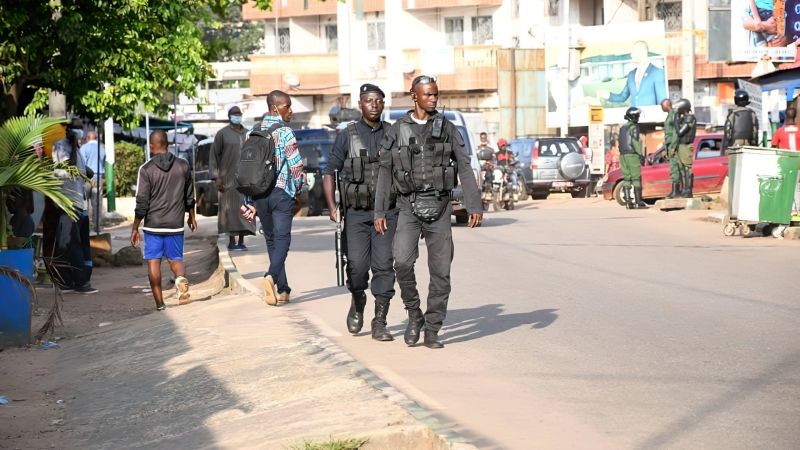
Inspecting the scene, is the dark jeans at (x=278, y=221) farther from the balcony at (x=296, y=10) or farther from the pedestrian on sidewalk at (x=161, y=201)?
the balcony at (x=296, y=10)

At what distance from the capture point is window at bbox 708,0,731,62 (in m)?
31.7

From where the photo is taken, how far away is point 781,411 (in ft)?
23.7

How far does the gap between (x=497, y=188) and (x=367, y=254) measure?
19886 mm

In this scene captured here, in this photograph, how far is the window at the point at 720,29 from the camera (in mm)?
31656

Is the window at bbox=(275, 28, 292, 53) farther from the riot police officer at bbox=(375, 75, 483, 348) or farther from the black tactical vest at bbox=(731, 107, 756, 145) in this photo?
the riot police officer at bbox=(375, 75, 483, 348)

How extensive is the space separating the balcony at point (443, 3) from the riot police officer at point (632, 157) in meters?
32.3

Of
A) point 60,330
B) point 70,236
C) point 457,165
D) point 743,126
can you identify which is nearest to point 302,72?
point 743,126

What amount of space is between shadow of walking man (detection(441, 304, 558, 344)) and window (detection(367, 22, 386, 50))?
51.5 m

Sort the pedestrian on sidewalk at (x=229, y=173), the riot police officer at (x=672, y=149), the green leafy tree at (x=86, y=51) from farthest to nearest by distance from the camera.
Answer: the riot police officer at (x=672, y=149) < the pedestrian on sidewalk at (x=229, y=173) < the green leafy tree at (x=86, y=51)

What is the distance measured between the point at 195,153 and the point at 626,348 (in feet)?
87.0

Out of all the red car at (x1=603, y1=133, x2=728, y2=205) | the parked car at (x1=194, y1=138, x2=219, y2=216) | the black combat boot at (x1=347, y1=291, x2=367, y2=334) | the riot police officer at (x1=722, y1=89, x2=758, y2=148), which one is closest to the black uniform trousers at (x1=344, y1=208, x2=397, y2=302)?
the black combat boot at (x1=347, y1=291, x2=367, y2=334)

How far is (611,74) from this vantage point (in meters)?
51.5

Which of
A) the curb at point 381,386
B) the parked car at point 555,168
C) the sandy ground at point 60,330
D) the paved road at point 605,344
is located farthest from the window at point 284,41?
the curb at point 381,386

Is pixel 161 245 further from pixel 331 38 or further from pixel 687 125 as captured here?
pixel 331 38
